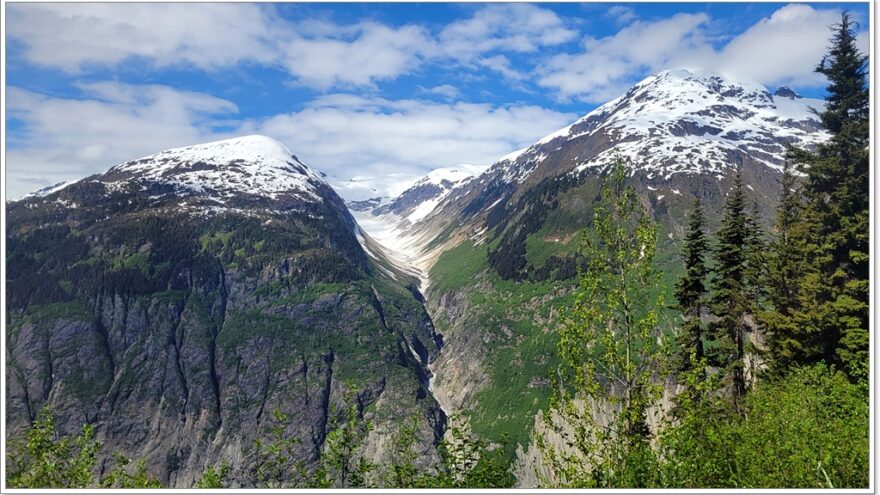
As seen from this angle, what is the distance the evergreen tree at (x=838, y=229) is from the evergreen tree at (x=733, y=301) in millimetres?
3863

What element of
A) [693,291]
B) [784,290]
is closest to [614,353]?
[693,291]

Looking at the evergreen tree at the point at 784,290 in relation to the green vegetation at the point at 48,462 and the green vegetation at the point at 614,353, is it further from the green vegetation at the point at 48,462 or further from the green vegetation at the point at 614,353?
the green vegetation at the point at 48,462

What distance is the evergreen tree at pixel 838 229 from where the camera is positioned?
3656 cm

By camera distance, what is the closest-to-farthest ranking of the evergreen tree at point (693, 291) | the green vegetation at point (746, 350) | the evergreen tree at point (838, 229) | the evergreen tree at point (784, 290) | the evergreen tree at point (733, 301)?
the green vegetation at point (746, 350), the evergreen tree at point (838, 229), the evergreen tree at point (784, 290), the evergreen tree at point (733, 301), the evergreen tree at point (693, 291)

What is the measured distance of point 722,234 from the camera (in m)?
46.0

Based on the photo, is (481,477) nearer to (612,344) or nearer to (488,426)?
(612,344)

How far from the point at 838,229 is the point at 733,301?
890cm

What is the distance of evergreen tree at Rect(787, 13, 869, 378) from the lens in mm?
36562

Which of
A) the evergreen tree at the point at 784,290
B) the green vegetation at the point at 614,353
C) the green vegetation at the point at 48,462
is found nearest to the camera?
the green vegetation at the point at 614,353

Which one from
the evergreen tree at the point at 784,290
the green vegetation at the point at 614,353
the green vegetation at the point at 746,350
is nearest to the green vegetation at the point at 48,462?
the green vegetation at the point at 614,353

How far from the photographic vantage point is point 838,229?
40.6 metres

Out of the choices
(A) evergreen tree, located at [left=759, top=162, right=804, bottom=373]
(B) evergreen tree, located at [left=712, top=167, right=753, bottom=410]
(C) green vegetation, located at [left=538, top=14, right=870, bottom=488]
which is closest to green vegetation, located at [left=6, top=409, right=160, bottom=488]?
(C) green vegetation, located at [left=538, top=14, right=870, bottom=488]

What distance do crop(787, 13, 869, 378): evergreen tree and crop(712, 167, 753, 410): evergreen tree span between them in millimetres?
3863

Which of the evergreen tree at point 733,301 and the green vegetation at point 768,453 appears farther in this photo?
the evergreen tree at point 733,301
